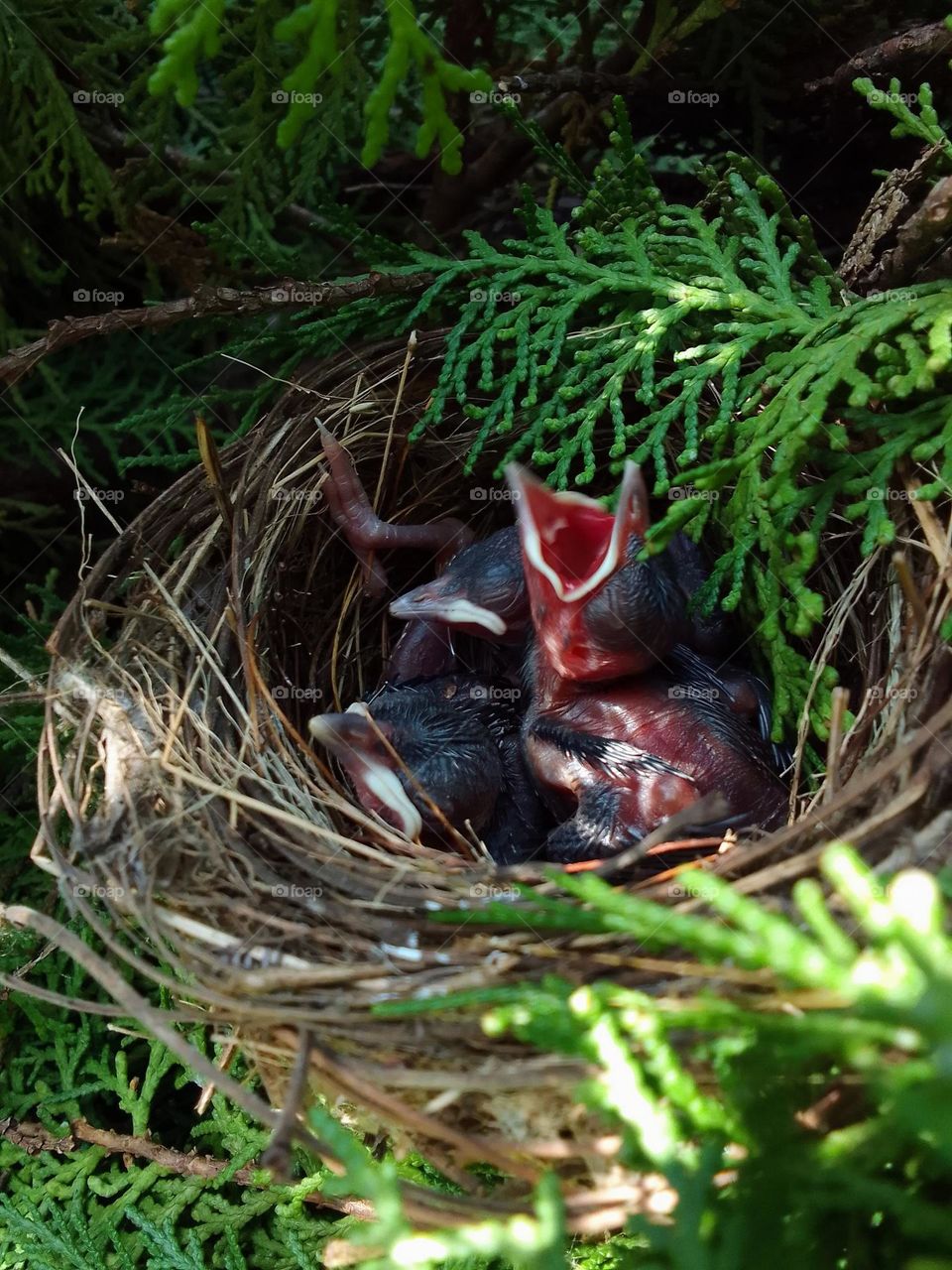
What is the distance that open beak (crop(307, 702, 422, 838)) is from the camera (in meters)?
Result: 1.17

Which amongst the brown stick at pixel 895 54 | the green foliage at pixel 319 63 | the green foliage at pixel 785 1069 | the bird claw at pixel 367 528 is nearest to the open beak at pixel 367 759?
the bird claw at pixel 367 528

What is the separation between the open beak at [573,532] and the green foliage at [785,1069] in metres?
0.48

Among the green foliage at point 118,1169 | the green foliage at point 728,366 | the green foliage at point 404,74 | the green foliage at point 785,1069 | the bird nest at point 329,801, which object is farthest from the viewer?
the green foliage at point 118,1169

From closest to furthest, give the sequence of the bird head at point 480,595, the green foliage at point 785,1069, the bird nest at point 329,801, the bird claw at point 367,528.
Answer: the green foliage at point 785,1069 → the bird nest at point 329,801 → the bird head at point 480,595 → the bird claw at point 367,528

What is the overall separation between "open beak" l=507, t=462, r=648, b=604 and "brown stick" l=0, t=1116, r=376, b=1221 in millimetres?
715

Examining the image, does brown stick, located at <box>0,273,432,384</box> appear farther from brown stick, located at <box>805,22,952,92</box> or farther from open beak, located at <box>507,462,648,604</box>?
brown stick, located at <box>805,22,952,92</box>

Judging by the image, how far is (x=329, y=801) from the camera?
123 cm

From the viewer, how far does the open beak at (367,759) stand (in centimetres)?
117

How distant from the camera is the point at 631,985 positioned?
30.7 inches

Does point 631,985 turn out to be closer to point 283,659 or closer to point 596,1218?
point 596,1218

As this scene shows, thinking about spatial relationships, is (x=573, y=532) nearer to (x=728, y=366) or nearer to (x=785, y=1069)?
(x=728, y=366)

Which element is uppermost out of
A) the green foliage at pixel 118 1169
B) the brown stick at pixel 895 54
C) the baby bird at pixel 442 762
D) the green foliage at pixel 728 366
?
the brown stick at pixel 895 54

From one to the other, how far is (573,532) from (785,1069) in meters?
0.69

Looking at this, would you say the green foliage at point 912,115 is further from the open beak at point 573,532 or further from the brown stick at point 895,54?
the open beak at point 573,532
